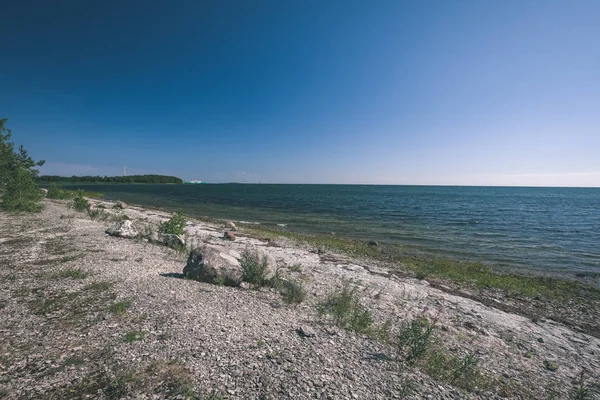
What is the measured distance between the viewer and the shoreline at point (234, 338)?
4.93 metres

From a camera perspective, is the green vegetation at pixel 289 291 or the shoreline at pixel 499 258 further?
the shoreline at pixel 499 258

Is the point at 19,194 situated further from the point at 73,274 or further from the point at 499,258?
the point at 499,258

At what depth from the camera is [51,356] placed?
5.22 meters

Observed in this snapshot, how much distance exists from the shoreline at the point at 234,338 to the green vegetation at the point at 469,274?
7.00 ft

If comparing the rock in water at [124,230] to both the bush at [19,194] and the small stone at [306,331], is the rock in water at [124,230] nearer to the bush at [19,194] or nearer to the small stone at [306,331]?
the bush at [19,194]

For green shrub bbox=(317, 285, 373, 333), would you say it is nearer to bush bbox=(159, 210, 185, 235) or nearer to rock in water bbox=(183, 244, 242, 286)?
rock in water bbox=(183, 244, 242, 286)

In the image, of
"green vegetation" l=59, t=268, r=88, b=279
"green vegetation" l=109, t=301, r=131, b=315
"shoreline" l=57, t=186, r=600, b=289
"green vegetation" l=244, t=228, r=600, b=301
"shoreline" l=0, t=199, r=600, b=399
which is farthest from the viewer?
"shoreline" l=57, t=186, r=600, b=289

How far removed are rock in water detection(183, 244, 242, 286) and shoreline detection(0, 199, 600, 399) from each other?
46cm

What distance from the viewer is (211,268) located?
1023 cm

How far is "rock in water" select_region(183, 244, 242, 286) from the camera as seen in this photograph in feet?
33.6

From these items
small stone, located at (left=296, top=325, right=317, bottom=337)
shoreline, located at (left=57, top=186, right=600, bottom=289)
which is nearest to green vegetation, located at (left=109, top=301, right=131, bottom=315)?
small stone, located at (left=296, top=325, right=317, bottom=337)

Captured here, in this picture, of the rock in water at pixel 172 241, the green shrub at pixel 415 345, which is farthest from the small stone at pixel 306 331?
the rock in water at pixel 172 241

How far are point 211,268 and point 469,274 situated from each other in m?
16.8

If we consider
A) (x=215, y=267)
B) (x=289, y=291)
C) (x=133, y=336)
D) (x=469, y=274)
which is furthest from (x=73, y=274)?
(x=469, y=274)
